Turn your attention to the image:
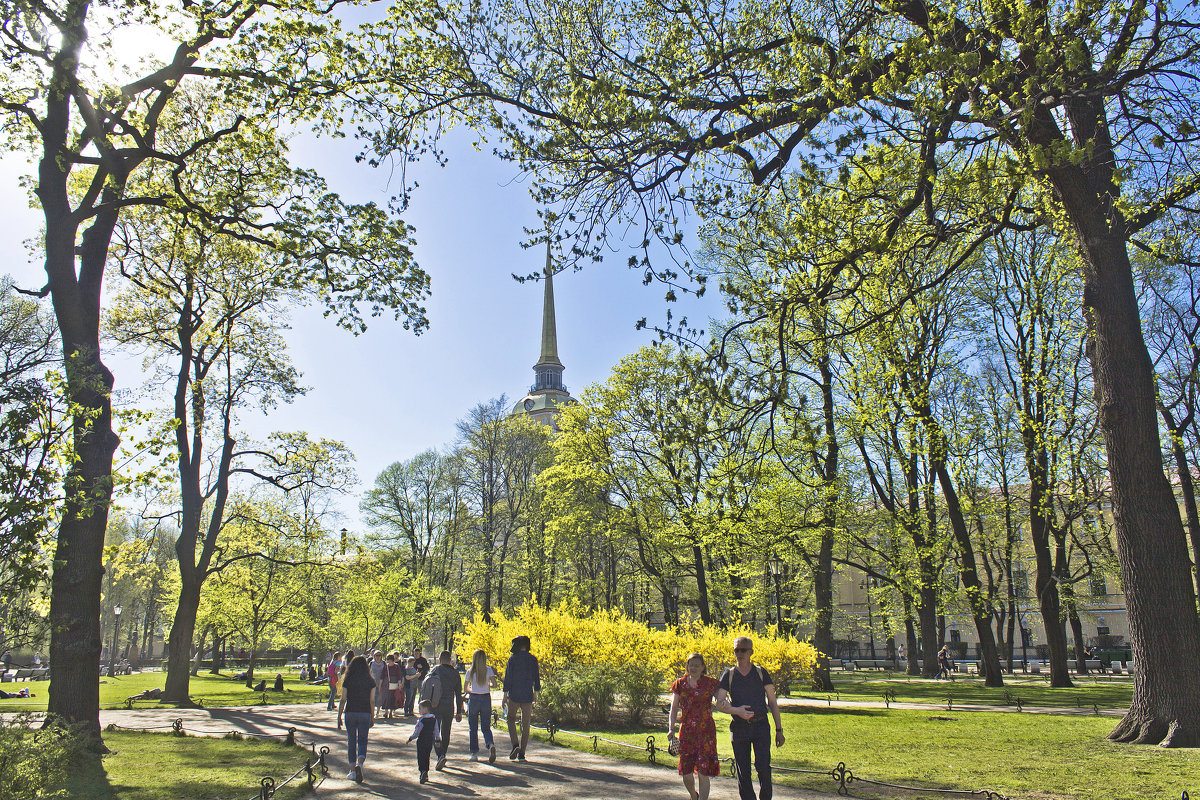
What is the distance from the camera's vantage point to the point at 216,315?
2245 centimetres

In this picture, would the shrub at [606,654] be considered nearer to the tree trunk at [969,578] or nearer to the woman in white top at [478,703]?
the woman in white top at [478,703]

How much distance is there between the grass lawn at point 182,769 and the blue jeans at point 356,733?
68 cm

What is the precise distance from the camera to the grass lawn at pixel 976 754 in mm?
7559

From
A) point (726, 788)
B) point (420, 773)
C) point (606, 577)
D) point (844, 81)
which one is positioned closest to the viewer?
point (844, 81)

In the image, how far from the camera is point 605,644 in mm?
16688

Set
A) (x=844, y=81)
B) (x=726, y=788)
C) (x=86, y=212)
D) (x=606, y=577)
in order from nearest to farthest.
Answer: (x=844, y=81)
(x=726, y=788)
(x=86, y=212)
(x=606, y=577)

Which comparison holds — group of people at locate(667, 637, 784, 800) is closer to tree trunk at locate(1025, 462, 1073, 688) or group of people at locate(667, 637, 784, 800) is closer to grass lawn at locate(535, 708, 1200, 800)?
grass lawn at locate(535, 708, 1200, 800)

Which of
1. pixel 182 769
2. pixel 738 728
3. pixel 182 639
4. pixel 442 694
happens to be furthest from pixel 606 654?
pixel 182 639

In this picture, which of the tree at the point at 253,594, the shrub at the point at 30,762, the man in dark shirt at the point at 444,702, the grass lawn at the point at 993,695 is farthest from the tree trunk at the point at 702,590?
the shrub at the point at 30,762

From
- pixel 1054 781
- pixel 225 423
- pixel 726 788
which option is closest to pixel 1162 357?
pixel 1054 781

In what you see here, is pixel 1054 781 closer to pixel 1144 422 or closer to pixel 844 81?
pixel 1144 422

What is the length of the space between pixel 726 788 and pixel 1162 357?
71.4 feet

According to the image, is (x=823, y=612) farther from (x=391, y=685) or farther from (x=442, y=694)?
(x=442, y=694)

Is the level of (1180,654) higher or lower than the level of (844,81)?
lower
